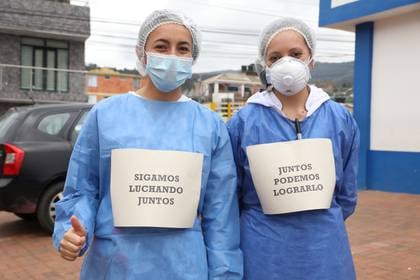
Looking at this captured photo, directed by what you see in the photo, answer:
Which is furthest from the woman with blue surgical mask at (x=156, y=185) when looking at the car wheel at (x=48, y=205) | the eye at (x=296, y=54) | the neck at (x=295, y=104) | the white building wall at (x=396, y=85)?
the white building wall at (x=396, y=85)

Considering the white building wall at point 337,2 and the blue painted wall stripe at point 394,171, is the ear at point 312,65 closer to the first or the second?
the blue painted wall stripe at point 394,171

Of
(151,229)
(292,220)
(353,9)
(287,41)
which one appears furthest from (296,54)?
(353,9)

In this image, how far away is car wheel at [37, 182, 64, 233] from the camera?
19.5ft

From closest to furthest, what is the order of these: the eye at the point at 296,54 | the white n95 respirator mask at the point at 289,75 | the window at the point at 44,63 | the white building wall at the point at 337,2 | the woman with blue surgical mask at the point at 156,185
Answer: the woman with blue surgical mask at the point at 156,185
the white n95 respirator mask at the point at 289,75
the eye at the point at 296,54
the white building wall at the point at 337,2
the window at the point at 44,63

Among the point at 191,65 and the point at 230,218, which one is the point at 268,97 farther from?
the point at 230,218

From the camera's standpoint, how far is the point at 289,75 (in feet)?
6.96

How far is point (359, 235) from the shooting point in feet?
20.5

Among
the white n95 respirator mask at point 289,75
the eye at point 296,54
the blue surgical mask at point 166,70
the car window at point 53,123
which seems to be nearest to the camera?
the blue surgical mask at point 166,70

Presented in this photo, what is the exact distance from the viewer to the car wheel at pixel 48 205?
5.95 meters

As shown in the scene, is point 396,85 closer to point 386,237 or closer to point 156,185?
point 386,237

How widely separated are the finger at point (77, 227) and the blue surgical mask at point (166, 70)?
595mm

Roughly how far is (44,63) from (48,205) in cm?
1708

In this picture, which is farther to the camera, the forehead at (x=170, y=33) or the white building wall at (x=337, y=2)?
the white building wall at (x=337, y=2)

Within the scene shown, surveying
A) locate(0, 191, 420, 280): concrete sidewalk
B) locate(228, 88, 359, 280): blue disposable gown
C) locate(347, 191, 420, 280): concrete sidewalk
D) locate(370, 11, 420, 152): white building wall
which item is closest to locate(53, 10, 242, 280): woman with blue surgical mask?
locate(228, 88, 359, 280): blue disposable gown
